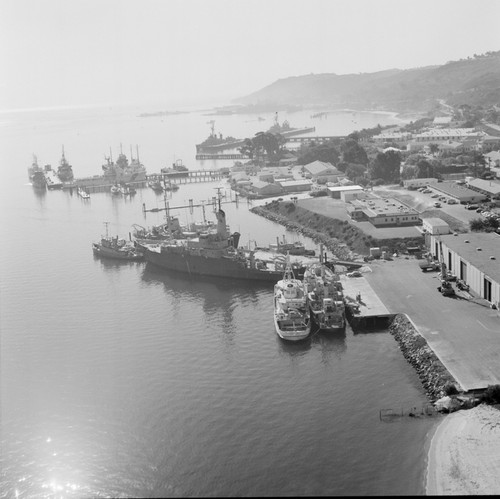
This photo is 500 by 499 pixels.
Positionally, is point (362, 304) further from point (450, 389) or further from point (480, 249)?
point (450, 389)

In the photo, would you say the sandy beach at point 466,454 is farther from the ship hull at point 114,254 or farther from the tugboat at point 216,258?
the ship hull at point 114,254

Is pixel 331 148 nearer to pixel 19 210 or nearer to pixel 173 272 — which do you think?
pixel 19 210

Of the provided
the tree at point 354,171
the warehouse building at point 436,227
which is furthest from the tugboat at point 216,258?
the tree at point 354,171

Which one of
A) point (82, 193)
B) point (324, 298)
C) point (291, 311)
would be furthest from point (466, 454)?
point (82, 193)

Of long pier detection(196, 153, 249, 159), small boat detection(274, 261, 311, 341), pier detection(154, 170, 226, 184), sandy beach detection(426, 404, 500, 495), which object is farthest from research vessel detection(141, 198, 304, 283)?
long pier detection(196, 153, 249, 159)

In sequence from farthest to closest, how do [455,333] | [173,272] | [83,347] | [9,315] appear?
1. [173,272]
2. [9,315]
3. [83,347]
4. [455,333]

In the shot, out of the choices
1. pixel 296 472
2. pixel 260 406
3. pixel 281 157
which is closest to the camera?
pixel 296 472

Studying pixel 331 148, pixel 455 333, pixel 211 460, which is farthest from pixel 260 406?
pixel 331 148
